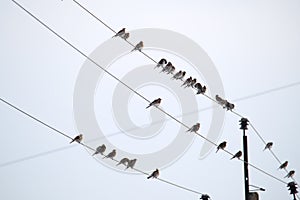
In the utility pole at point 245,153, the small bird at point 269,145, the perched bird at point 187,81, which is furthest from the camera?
the small bird at point 269,145

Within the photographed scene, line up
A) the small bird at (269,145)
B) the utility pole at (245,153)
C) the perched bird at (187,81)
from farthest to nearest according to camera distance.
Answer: the small bird at (269,145)
the perched bird at (187,81)
the utility pole at (245,153)

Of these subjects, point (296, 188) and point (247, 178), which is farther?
point (296, 188)

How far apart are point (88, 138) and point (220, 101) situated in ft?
17.2

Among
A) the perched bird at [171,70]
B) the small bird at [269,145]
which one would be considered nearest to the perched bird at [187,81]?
A: the perched bird at [171,70]

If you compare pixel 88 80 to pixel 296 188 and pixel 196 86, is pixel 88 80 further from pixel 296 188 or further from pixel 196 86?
pixel 296 188

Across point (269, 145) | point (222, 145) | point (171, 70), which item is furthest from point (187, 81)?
point (269, 145)

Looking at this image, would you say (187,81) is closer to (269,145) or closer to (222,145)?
(222,145)

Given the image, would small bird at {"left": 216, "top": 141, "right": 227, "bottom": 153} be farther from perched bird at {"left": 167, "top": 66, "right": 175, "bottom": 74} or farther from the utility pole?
perched bird at {"left": 167, "top": 66, "right": 175, "bottom": 74}

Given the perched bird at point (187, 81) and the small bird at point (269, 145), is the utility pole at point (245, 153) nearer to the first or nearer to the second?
the perched bird at point (187, 81)

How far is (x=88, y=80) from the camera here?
76.3 ft

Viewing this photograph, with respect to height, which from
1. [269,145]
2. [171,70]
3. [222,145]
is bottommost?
[222,145]

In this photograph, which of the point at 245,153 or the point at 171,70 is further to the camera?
the point at 171,70

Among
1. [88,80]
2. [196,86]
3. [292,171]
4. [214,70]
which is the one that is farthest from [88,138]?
[292,171]

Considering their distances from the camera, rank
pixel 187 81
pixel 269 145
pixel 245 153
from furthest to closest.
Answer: pixel 269 145 → pixel 187 81 → pixel 245 153
